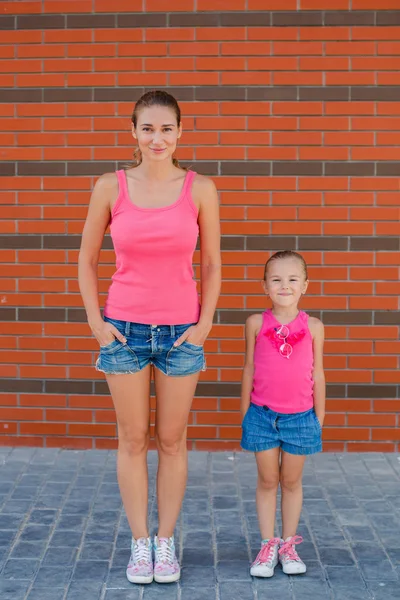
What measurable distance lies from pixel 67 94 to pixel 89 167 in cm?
49

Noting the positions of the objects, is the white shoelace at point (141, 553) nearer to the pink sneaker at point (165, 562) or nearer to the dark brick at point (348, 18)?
the pink sneaker at point (165, 562)

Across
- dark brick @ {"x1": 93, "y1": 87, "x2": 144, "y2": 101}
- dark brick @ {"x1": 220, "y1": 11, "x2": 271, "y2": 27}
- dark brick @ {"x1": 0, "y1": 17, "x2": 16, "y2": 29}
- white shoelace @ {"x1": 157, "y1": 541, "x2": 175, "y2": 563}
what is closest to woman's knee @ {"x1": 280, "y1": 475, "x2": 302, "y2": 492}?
white shoelace @ {"x1": 157, "y1": 541, "x2": 175, "y2": 563}

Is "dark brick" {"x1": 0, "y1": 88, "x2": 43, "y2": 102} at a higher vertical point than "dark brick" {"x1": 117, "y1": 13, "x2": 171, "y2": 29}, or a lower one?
lower

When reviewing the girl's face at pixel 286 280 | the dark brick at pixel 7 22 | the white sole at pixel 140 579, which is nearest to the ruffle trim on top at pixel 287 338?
the girl's face at pixel 286 280

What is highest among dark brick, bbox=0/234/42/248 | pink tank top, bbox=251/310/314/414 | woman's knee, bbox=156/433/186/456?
dark brick, bbox=0/234/42/248

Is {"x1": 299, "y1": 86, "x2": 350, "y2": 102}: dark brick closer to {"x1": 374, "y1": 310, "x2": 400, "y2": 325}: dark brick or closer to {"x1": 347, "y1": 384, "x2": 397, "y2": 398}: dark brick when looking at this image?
{"x1": 374, "y1": 310, "x2": 400, "y2": 325}: dark brick

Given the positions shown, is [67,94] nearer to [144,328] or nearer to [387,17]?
[387,17]

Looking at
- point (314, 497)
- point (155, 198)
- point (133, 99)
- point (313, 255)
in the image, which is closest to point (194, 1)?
point (133, 99)

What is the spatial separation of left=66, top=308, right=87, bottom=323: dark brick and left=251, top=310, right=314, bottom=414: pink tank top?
2017mm

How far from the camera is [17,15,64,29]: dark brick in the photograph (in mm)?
5152

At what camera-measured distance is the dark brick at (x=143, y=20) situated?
5113mm

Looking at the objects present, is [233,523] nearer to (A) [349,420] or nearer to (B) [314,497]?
(B) [314,497]

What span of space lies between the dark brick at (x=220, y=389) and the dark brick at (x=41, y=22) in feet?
8.27

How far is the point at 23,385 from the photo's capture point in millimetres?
5352
